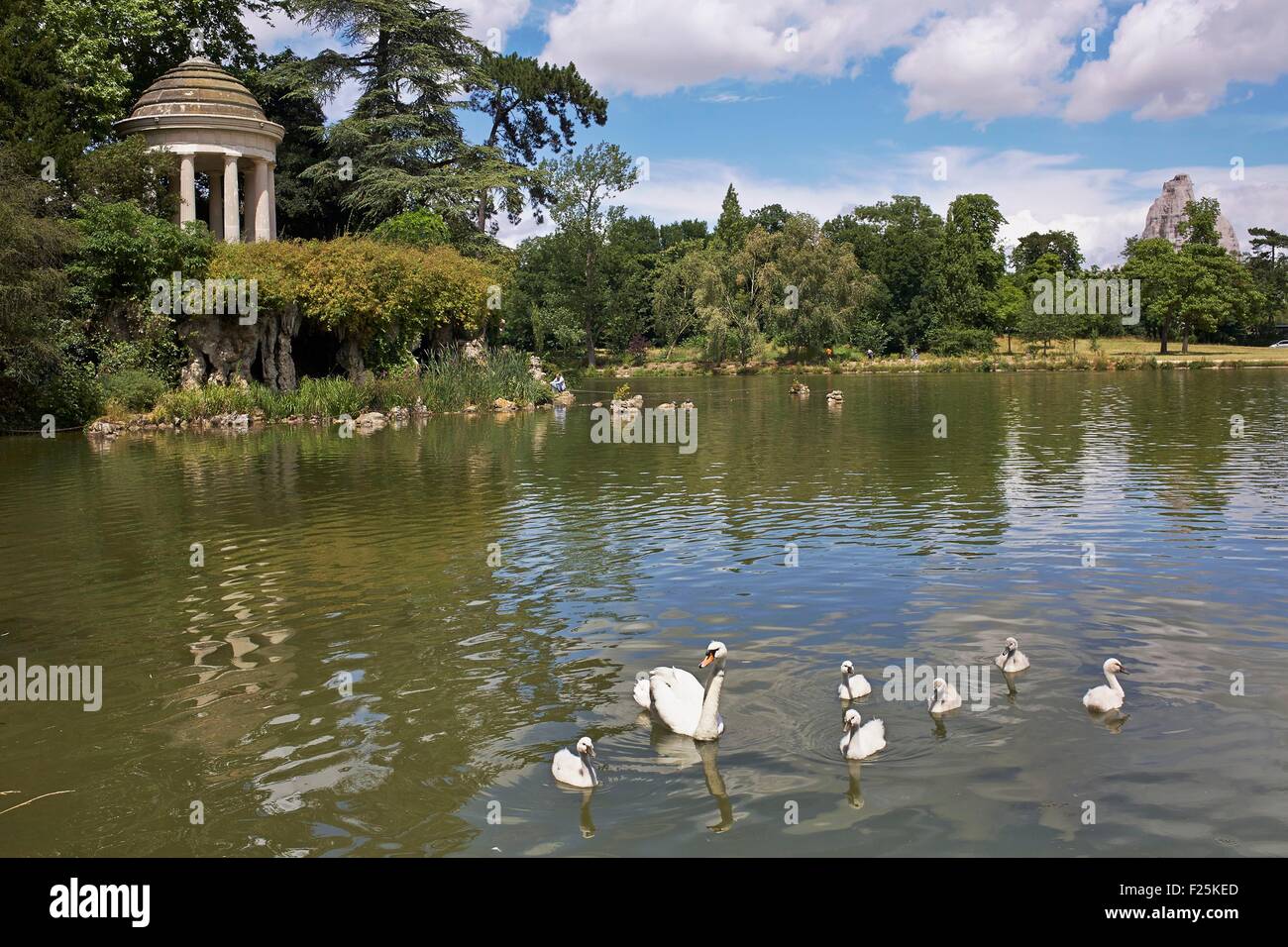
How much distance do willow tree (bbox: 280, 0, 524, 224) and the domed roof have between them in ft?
18.6

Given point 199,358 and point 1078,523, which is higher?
point 199,358

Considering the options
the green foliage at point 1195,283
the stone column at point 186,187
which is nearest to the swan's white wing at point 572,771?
the stone column at point 186,187

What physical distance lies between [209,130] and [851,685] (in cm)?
3932

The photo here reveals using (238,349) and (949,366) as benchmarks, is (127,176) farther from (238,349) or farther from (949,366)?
(949,366)

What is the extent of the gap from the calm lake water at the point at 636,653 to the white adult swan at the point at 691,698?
173 millimetres

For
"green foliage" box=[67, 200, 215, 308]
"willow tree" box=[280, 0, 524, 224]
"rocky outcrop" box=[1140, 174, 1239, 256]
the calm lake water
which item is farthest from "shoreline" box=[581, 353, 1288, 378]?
"rocky outcrop" box=[1140, 174, 1239, 256]

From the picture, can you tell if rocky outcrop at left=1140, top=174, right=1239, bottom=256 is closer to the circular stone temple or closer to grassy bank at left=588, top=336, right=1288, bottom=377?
grassy bank at left=588, top=336, right=1288, bottom=377

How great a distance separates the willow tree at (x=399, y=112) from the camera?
46.3 metres

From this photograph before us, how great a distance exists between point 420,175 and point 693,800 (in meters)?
45.4

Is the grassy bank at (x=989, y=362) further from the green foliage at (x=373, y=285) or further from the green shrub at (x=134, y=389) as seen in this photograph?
the green shrub at (x=134, y=389)
